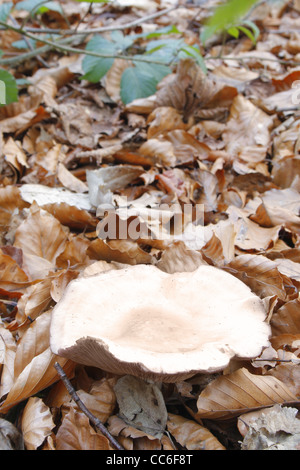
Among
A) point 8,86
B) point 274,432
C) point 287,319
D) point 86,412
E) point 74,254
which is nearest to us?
point 274,432

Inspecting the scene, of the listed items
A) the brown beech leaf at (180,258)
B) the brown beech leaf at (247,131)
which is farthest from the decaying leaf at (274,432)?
the brown beech leaf at (247,131)

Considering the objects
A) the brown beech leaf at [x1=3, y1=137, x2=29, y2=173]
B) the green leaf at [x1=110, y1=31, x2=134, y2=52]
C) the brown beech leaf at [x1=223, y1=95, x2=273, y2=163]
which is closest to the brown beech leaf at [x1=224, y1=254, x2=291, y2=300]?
the brown beech leaf at [x1=223, y1=95, x2=273, y2=163]

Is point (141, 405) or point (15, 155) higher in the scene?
point (15, 155)

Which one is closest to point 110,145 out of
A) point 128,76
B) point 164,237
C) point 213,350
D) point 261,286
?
point 128,76

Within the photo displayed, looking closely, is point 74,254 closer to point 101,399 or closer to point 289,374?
point 101,399

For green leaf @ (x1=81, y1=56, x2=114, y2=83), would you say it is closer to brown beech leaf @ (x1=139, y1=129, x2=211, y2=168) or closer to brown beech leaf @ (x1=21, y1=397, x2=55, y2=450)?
brown beech leaf @ (x1=139, y1=129, x2=211, y2=168)

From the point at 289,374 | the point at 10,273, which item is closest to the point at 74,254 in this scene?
the point at 10,273
